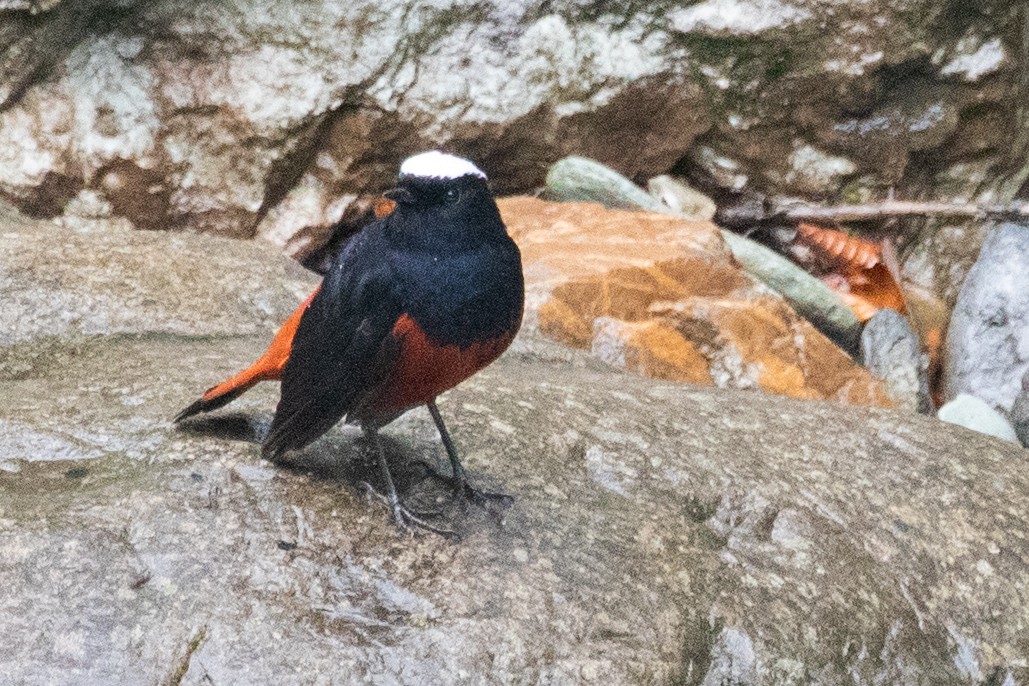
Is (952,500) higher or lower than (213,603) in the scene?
lower

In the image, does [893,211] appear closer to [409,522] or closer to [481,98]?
[481,98]

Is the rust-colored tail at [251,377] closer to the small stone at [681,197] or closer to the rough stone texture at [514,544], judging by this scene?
the rough stone texture at [514,544]

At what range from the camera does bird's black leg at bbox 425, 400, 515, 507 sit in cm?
292

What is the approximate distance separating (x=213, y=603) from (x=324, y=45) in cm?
355

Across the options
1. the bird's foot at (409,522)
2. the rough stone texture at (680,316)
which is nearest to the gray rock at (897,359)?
the rough stone texture at (680,316)

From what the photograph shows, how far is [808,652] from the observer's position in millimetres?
2689

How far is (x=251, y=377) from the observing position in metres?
2.85

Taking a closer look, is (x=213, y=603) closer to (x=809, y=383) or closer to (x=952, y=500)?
(x=952, y=500)

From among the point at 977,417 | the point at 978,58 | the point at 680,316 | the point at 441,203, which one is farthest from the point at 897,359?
the point at 441,203

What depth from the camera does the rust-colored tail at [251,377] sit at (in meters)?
2.85

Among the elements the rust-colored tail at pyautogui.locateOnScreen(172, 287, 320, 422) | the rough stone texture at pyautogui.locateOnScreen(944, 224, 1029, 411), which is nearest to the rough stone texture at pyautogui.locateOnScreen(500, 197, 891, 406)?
the rough stone texture at pyautogui.locateOnScreen(944, 224, 1029, 411)

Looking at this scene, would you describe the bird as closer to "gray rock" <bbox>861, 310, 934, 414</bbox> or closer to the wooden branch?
"gray rock" <bbox>861, 310, 934, 414</bbox>

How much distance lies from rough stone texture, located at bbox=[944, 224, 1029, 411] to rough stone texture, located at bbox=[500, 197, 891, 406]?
0.66 metres

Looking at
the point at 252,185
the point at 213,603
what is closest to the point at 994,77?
the point at 252,185
